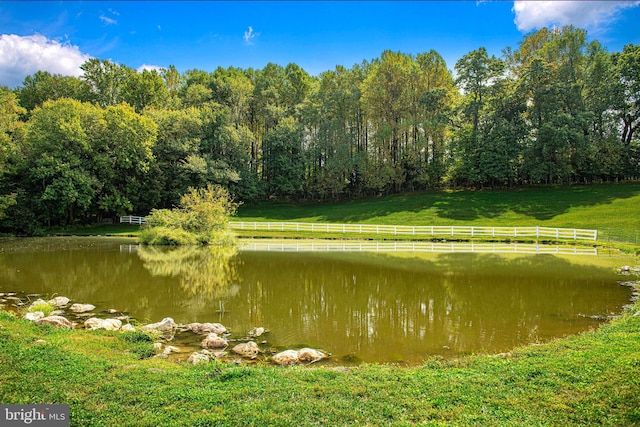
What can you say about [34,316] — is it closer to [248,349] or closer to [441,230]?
[248,349]

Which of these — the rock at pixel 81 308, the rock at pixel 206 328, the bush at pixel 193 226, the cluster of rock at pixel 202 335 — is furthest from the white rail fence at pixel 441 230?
the cluster of rock at pixel 202 335

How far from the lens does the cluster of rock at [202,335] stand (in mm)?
8422

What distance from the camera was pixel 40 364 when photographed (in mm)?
6625

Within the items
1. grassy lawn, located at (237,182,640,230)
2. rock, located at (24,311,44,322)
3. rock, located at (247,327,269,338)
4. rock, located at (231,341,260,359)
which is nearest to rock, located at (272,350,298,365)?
rock, located at (231,341,260,359)

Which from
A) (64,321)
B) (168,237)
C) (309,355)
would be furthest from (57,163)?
(309,355)

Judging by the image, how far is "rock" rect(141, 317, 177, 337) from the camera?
32.8ft

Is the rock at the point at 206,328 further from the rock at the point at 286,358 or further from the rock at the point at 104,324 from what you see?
the rock at the point at 286,358

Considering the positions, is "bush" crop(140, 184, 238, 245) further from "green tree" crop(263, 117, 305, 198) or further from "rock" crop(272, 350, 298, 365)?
"green tree" crop(263, 117, 305, 198)

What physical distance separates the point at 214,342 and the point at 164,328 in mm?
1898

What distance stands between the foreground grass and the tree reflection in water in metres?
7.49

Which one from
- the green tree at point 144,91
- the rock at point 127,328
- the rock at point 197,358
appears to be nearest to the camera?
the rock at point 197,358

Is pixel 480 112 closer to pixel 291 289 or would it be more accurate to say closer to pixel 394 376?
pixel 291 289

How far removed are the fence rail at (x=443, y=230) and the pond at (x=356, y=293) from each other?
20.5 feet

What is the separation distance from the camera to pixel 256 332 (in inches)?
407
